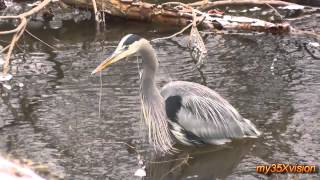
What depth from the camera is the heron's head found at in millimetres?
4609

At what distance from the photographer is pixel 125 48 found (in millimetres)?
4645

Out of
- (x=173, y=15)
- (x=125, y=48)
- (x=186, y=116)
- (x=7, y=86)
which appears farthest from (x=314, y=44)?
(x=7, y=86)

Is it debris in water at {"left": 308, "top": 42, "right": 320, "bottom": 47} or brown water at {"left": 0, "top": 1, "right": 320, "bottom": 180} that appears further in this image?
debris in water at {"left": 308, "top": 42, "right": 320, "bottom": 47}

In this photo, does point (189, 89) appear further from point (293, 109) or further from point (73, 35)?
point (73, 35)

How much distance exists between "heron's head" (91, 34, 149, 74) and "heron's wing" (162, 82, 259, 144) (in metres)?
0.61

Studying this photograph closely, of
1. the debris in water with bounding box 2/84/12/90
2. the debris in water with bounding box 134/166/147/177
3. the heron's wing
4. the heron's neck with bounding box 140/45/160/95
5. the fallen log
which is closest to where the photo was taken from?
the debris in water with bounding box 134/166/147/177

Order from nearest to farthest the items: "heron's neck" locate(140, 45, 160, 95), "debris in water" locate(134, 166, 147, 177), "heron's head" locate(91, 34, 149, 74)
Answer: "debris in water" locate(134, 166, 147, 177) < "heron's head" locate(91, 34, 149, 74) < "heron's neck" locate(140, 45, 160, 95)

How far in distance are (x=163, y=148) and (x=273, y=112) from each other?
1196 mm

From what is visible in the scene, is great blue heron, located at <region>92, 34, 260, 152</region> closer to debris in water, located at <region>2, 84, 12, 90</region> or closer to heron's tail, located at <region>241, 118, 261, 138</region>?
heron's tail, located at <region>241, 118, 261, 138</region>

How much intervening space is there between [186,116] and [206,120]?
18 cm

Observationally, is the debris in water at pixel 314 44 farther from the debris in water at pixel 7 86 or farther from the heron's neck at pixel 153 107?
the debris in water at pixel 7 86

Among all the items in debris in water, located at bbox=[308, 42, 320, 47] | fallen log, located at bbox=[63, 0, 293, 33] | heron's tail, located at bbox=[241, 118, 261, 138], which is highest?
fallen log, located at bbox=[63, 0, 293, 33]

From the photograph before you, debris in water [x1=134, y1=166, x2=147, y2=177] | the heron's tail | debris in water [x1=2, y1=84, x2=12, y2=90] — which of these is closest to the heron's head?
debris in water [x1=134, y1=166, x2=147, y2=177]

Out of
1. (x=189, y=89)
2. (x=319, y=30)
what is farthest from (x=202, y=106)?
(x=319, y=30)
